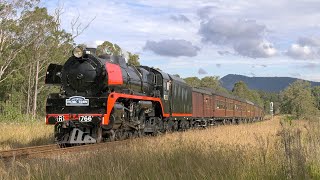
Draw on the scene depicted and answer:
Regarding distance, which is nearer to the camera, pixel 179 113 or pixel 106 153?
pixel 106 153

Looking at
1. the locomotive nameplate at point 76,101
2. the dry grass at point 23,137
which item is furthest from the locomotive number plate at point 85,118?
the dry grass at point 23,137

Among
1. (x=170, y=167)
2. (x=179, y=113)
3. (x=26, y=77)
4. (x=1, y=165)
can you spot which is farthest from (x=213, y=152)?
(x=26, y=77)

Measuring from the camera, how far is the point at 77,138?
47.6ft

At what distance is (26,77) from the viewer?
5419 centimetres

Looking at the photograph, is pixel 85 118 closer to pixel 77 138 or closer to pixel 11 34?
pixel 77 138

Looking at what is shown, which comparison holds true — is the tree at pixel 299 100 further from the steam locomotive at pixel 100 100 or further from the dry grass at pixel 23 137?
the dry grass at pixel 23 137

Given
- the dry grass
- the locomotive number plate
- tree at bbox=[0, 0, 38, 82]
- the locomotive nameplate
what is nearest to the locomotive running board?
the locomotive number plate

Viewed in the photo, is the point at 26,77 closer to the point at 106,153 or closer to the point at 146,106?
the point at 146,106

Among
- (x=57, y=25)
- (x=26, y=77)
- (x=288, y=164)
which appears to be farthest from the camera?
(x=26, y=77)

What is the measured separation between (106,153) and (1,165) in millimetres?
2598

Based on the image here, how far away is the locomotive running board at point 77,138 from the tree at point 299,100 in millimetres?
43112

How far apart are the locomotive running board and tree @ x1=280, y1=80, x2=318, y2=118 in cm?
4311

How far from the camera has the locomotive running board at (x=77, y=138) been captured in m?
14.4

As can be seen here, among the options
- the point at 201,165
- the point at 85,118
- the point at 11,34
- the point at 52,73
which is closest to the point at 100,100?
the point at 85,118
